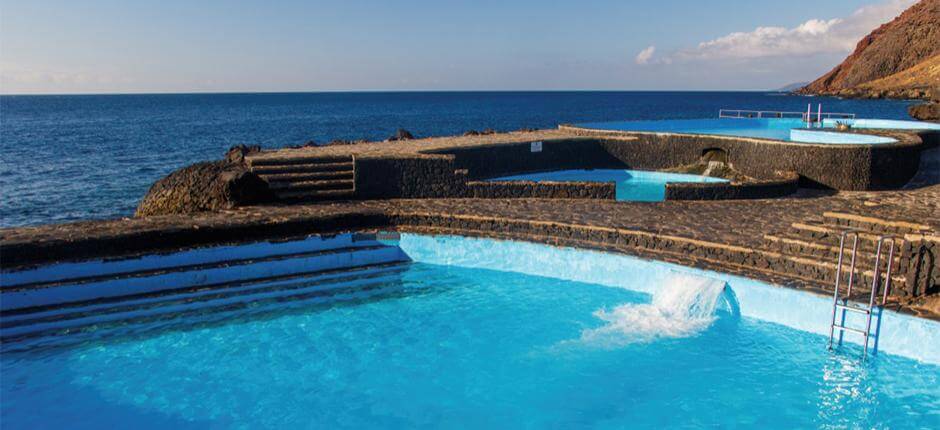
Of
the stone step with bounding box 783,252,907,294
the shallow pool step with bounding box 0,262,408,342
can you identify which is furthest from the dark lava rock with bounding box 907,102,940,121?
the shallow pool step with bounding box 0,262,408,342

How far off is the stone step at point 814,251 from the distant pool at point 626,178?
863cm

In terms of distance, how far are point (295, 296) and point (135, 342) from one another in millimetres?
2458

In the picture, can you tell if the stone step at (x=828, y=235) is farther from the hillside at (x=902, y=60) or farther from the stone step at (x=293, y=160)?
the hillside at (x=902, y=60)

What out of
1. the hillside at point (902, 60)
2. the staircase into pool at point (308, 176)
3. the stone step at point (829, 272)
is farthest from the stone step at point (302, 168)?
the hillside at point (902, 60)

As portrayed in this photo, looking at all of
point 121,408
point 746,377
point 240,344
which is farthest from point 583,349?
point 121,408

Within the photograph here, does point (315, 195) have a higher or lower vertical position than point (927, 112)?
lower

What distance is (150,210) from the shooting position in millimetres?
14234

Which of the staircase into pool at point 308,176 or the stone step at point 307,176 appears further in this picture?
the stone step at point 307,176

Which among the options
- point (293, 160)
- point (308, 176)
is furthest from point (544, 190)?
point (293, 160)

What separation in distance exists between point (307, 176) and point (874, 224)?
11.3 m

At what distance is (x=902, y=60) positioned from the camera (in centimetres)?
12688

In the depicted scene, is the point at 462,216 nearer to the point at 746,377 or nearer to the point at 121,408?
the point at 746,377

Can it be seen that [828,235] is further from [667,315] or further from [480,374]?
[480,374]

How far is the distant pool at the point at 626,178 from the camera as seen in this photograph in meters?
20.1
